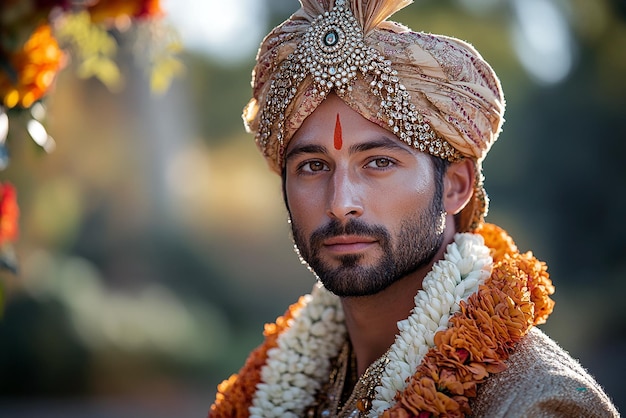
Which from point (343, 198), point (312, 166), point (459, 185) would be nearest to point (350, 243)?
point (343, 198)

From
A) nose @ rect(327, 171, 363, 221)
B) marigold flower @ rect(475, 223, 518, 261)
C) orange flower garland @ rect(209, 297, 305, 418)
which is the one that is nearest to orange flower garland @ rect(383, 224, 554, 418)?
marigold flower @ rect(475, 223, 518, 261)

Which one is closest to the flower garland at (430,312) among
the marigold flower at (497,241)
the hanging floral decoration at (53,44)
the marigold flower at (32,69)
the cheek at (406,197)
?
the marigold flower at (497,241)

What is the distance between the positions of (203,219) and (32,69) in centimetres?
1603

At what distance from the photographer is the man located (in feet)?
8.95

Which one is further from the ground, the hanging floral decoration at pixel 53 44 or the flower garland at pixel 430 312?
the hanging floral decoration at pixel 53 44

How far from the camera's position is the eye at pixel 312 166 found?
126 inches

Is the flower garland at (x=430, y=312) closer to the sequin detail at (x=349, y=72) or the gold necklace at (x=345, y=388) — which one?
the gold necklace at (x=345, y=388)

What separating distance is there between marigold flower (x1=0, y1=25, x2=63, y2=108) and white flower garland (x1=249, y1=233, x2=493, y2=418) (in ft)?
5.04

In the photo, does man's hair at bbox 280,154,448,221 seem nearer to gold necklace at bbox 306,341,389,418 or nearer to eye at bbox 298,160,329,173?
eye at bbox 298,160,329,173

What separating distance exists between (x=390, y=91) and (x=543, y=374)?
1208mm

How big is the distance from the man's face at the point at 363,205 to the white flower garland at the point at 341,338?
15cm

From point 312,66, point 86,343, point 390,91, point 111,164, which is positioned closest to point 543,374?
point 390,91

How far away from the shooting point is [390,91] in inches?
120

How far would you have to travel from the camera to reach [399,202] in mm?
3053
